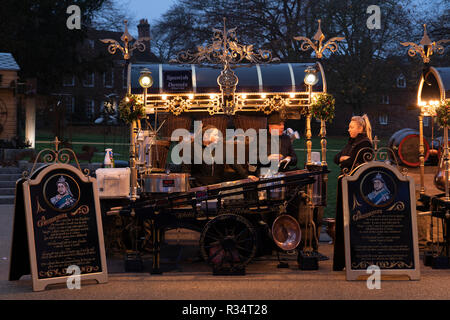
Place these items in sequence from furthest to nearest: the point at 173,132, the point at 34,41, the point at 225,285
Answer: the point at 34,41
the point at 173,132
the point at 225,285

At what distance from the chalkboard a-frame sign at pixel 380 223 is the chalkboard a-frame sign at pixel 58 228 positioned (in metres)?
3.09

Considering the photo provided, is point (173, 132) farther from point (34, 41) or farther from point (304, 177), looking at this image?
point (34, 41)

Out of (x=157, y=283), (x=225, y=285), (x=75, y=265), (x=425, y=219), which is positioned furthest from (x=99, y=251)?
(x=425, y=219)

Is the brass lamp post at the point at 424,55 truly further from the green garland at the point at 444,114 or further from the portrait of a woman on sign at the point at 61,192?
the portrait of a woman on sign at the point at 61,192

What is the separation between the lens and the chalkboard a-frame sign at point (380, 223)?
7352 mm

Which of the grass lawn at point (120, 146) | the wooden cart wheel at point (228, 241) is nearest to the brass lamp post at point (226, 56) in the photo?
the wooden cart wheel at point (228, 241)

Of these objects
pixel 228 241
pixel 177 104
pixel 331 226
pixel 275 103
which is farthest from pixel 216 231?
pixel 177 104

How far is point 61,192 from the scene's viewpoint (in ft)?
23.9

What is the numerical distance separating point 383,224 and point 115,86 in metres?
50.7

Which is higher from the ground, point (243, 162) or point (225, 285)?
point (243, 162)

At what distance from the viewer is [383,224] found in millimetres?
7473

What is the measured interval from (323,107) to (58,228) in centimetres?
437

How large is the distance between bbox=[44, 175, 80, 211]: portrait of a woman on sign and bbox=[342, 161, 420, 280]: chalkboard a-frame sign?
3.36 m

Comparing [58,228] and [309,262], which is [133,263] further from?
[309,262]
